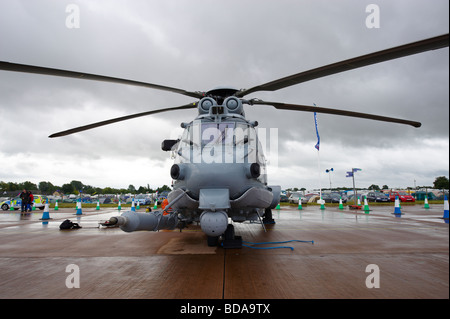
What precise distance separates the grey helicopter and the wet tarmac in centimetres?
62

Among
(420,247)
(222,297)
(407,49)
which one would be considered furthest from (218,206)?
(420,247)

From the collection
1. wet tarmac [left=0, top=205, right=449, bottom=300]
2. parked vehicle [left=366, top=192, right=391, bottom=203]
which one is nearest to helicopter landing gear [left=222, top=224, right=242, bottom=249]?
wet tarmac [left=0, top=205, right=449, bottom=300]

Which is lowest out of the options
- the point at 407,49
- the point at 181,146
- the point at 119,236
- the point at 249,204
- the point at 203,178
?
the point at 119,236

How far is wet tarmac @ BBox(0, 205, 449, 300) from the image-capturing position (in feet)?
9.36

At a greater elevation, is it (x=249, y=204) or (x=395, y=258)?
(x=249, y=204)

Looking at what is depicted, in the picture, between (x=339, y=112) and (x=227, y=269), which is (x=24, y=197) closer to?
(x=227, y=269)

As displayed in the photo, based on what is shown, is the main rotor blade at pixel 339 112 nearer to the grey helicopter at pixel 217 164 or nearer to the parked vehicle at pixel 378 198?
the grey helicopter at pixel 217 164

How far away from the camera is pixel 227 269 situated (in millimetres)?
3801

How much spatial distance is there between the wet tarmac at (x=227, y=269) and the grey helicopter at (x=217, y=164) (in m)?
0.62

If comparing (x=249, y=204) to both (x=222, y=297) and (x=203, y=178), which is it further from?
(x=222, y=297)

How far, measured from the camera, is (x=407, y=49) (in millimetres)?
2398

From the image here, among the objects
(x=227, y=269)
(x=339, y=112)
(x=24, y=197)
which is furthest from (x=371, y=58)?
(x=24, y=197)
